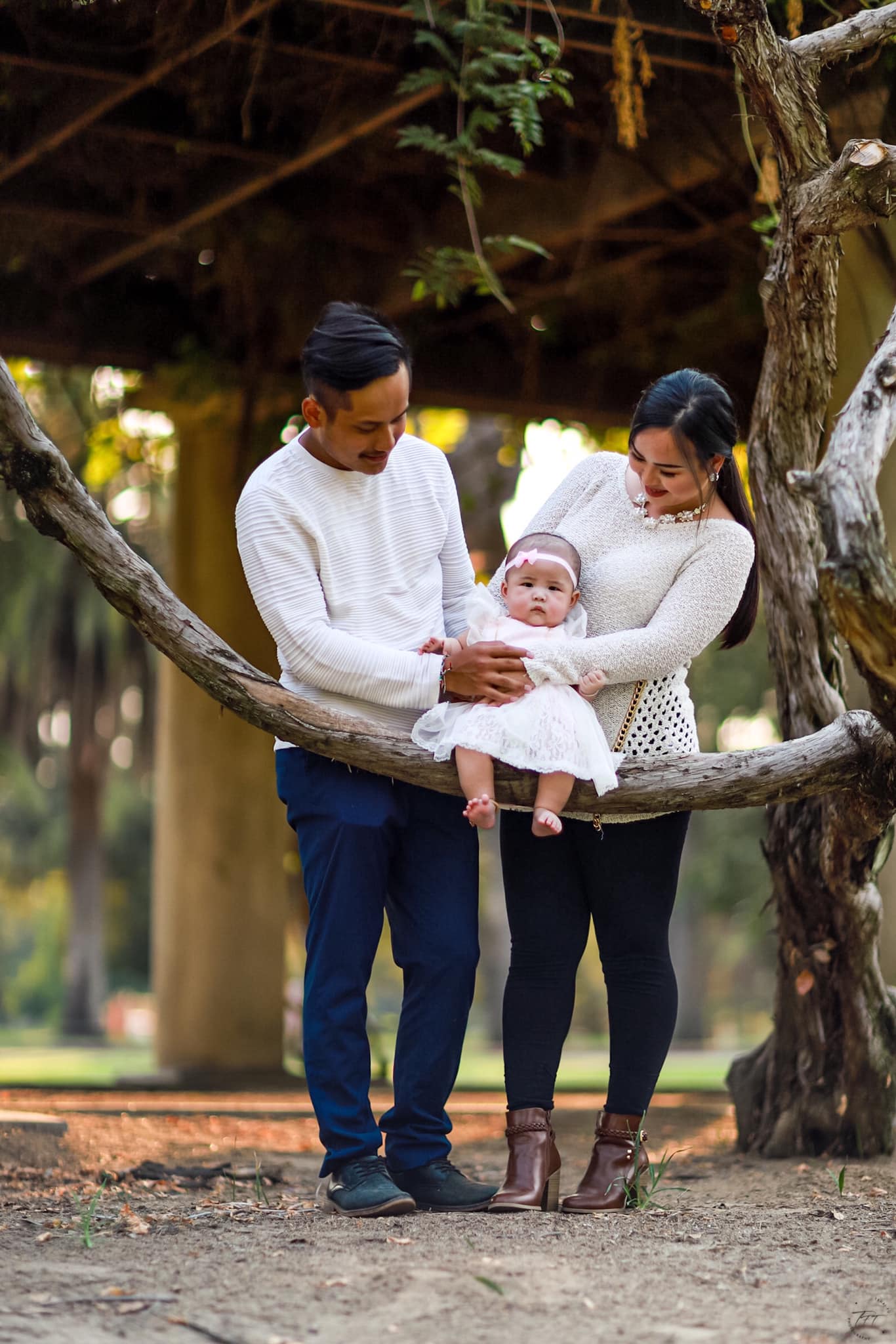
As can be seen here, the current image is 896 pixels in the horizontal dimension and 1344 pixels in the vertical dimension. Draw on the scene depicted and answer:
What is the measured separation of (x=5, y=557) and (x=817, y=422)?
11881 millimetres

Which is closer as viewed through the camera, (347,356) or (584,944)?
(347,356)

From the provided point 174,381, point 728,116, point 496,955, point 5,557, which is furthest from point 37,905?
point 728,116

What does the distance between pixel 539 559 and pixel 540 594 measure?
8 centimetres

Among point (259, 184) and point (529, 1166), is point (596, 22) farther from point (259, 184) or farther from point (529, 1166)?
point (529, 1166)

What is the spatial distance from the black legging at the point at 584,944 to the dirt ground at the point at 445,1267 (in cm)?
33

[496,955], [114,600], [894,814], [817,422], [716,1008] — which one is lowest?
[716,1008]

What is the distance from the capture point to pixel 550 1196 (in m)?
3.55

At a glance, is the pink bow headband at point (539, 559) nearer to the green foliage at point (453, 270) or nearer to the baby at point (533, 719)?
the baby at point (533, 719)

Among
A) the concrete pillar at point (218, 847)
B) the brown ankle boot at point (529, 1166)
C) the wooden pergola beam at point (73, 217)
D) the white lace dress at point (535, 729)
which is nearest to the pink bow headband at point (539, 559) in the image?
the white lace dress at point (535, 729)

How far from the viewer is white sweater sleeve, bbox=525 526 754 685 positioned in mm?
3414

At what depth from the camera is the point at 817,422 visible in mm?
4570

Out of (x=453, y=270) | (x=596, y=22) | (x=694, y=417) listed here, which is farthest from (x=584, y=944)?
(x=453, y=270)

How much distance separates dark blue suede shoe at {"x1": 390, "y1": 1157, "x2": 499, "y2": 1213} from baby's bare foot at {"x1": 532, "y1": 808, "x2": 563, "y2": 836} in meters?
0.84

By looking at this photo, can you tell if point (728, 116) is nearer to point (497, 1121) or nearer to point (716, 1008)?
point (497, 1121)
